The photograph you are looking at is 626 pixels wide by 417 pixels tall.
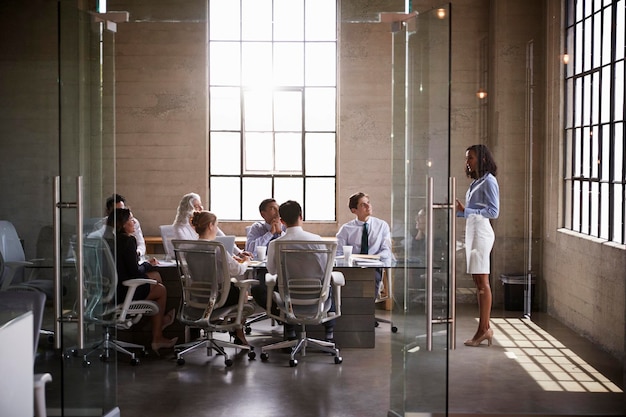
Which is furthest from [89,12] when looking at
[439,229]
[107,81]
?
[439,229]

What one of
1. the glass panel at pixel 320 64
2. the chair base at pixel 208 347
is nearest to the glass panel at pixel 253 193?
the glass panel at pixel 320 64

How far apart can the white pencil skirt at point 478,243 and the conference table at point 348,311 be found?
6.70 ft

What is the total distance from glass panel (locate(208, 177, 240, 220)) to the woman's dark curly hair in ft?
18.7

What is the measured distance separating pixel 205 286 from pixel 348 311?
128 centimetres

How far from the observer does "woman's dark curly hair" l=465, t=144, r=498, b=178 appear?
4.70 metres

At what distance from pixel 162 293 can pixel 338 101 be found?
12.9 ft

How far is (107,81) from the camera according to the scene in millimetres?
4695

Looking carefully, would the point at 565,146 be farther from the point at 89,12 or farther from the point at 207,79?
the point at 207,79

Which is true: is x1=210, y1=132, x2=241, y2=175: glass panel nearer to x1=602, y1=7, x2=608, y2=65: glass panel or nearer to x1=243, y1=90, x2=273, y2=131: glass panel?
x1=243, y1=90, x2=273, y2=131: glass panel

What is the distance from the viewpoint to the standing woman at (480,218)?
4715mm

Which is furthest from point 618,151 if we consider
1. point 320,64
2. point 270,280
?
point 320,64

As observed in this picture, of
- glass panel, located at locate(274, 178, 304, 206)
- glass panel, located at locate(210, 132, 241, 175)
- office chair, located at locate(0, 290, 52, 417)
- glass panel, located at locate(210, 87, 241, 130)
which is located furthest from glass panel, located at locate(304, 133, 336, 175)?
office chair, located at locate(0, 290, 52, 417)

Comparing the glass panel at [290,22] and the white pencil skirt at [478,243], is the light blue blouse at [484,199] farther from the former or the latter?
the glass panel at [290,22]

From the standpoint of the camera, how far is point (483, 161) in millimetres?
4742
